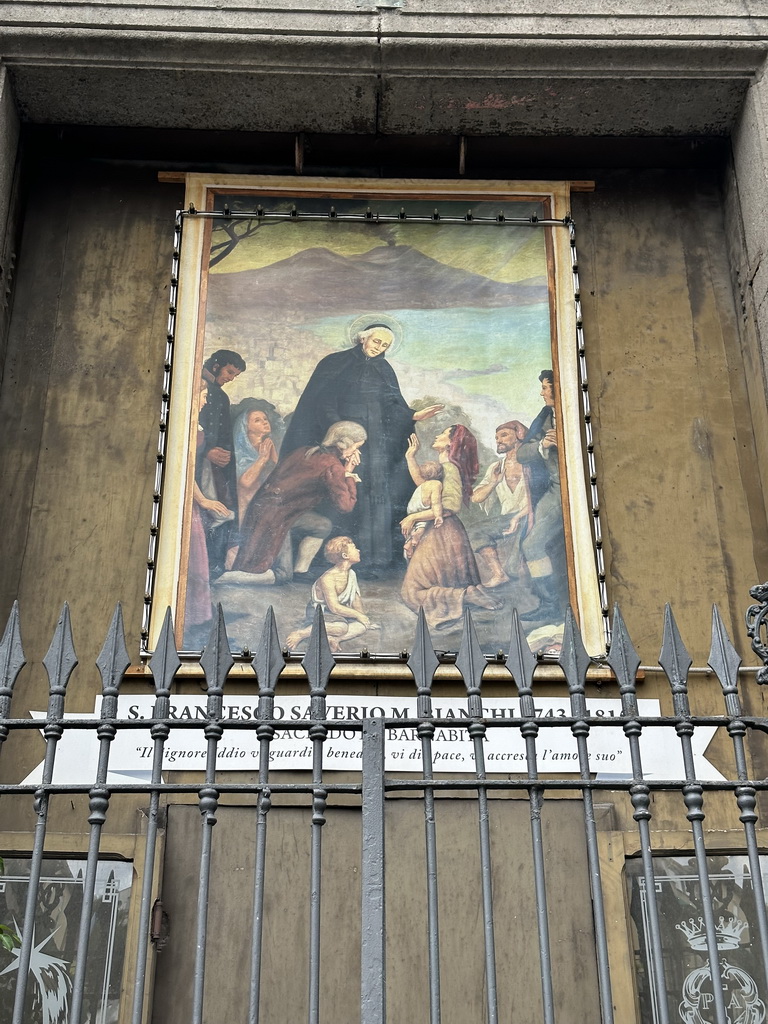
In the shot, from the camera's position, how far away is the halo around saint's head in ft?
19.7

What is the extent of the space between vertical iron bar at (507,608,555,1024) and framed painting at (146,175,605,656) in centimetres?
213

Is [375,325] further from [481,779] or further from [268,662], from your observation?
[481,779]

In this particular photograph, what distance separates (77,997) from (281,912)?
203 centimetres

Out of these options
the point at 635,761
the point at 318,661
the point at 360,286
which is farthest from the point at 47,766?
the point at 360,286

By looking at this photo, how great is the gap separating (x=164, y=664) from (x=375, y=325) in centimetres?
332

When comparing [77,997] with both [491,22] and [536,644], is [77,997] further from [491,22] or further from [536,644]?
[491,22]

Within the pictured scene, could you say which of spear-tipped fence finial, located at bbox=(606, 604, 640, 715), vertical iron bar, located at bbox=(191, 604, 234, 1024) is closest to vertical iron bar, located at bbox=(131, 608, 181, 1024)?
vertical iron bar, located at bbox=(191, 604, 234, 1024)

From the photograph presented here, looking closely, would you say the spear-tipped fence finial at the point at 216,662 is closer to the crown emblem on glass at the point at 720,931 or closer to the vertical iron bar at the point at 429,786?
the vertical iron bar at the point at 429,786

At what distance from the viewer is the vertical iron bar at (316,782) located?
9.11ft

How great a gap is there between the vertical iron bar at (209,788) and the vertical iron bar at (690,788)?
1.12 m

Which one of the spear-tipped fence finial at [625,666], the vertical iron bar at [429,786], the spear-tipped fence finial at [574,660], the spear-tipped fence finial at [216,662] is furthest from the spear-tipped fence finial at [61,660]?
the spear-tipped fence finial at [625,666]

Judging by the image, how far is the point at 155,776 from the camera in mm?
2875

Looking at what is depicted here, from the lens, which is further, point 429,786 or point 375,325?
point 375,325

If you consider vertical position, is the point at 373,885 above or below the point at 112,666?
below
